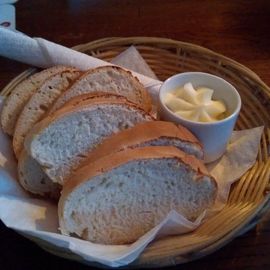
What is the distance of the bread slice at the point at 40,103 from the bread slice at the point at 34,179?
0.21 feet

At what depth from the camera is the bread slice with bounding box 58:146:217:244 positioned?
30.0 inches

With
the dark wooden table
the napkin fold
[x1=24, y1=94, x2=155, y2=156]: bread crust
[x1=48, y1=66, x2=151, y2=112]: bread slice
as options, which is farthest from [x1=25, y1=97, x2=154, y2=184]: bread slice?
the dark wooden table

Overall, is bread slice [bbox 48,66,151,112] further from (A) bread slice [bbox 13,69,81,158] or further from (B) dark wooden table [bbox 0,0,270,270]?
(B) dark wooden table [bbox 0,0,270,270]

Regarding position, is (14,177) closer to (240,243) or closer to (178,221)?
(178,221)

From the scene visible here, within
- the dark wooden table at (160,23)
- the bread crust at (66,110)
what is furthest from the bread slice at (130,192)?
the dark wooden table at (160,23)

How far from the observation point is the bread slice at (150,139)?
804 millimetres

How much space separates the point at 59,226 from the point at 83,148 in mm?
149

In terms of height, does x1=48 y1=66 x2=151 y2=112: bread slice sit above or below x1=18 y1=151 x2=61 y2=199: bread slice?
above

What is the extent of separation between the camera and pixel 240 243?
813mm

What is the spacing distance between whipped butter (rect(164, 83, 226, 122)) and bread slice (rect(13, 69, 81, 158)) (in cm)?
22

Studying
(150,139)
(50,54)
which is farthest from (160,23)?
(150,139)

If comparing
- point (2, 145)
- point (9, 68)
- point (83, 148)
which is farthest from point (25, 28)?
point (83, 148)

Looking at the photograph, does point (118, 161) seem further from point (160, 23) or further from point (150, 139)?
point (160, 23)

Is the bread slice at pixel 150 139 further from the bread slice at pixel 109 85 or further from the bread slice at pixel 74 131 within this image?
the bread slice at pixel 109 85
